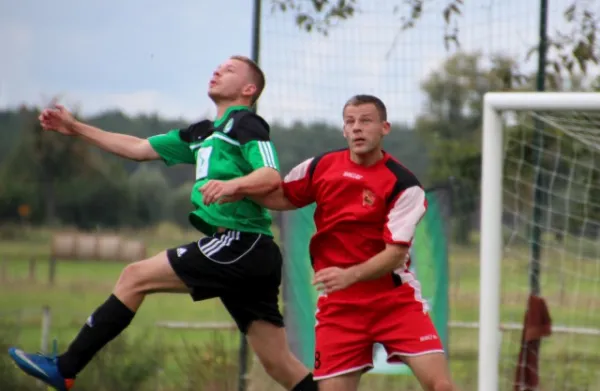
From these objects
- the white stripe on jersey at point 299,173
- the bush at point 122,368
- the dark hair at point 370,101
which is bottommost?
the bush at point 122,368

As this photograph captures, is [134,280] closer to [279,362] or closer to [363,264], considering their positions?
[279,362]

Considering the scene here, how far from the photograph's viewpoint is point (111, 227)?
10750 mm

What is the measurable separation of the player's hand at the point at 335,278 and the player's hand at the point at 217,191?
0.54 meters

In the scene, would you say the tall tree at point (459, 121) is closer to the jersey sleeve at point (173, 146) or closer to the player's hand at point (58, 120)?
the jersey sleeve at point (173, 146)

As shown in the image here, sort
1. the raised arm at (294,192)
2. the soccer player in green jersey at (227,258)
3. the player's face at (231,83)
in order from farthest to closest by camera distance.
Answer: the player's face at (231,83) < the raised arm at (294,192) < the soccer player in green jersey at (227,258)

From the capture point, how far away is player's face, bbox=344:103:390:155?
5.37m

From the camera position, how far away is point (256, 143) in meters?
5.47

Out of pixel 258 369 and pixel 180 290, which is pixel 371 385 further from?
pixel 180 290

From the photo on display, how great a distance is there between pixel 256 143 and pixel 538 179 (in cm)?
274

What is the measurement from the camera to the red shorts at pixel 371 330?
5359 mm

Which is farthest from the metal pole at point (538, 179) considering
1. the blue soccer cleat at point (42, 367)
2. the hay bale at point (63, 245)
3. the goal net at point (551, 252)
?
the hay bale at point (63, 245)

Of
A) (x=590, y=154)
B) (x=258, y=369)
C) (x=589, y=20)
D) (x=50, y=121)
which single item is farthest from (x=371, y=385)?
(x=50, y=121)

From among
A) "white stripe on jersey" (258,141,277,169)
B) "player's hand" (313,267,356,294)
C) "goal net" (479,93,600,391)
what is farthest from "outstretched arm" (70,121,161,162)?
"goal net" (479,93,600,391)

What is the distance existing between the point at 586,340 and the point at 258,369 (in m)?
2.19
